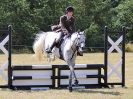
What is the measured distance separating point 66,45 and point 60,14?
34523mm

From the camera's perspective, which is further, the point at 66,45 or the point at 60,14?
the point at 60,14

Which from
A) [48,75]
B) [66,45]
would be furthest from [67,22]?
[48,75]

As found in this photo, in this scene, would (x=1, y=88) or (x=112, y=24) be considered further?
(x=112, y=24)

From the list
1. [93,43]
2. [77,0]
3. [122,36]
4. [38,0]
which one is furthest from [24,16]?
[122,36]

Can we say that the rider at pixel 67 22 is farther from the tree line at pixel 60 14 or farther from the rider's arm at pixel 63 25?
the tree line at pixel 60 14

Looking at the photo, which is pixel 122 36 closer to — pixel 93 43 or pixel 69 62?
pixel 69 62

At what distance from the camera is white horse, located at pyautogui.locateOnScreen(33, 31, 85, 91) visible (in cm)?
1455

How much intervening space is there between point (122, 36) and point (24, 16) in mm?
32376

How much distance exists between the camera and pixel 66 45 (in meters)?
15.3

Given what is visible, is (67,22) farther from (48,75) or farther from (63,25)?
(48,75)

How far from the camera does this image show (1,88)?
15297mm

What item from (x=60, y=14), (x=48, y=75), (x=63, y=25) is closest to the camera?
(x=63, y=25)

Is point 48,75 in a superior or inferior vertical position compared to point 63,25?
inferior

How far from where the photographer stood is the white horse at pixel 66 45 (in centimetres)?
1455
